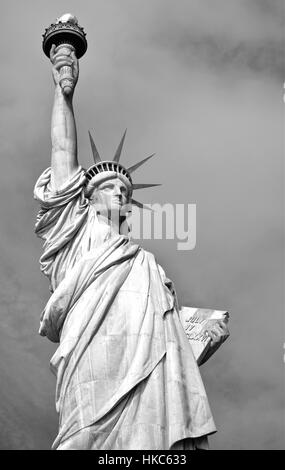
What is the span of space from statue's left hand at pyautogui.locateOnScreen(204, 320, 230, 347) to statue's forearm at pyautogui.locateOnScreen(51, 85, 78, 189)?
15.2 feet

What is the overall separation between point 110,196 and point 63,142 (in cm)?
165

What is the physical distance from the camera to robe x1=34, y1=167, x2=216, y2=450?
1978cm

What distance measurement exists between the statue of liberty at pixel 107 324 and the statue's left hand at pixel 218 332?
0.08 feet

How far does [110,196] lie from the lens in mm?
23812

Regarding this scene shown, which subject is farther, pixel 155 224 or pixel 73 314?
pixel 155 224

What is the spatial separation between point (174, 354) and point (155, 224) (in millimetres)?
4758

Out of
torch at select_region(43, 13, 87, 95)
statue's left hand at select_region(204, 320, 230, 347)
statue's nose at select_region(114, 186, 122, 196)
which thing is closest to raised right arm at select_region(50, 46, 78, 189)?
torch at select_region(43, 13, 87, 95)

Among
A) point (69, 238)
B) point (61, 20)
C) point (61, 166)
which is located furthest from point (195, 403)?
point (61, 20)

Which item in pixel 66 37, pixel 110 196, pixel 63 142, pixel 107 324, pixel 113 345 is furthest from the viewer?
pixel 66 37

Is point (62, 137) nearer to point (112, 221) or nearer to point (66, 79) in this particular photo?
point (66, 79)

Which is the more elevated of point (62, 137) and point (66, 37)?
point (66, 37)

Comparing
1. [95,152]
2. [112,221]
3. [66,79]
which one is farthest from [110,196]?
[66,79]
